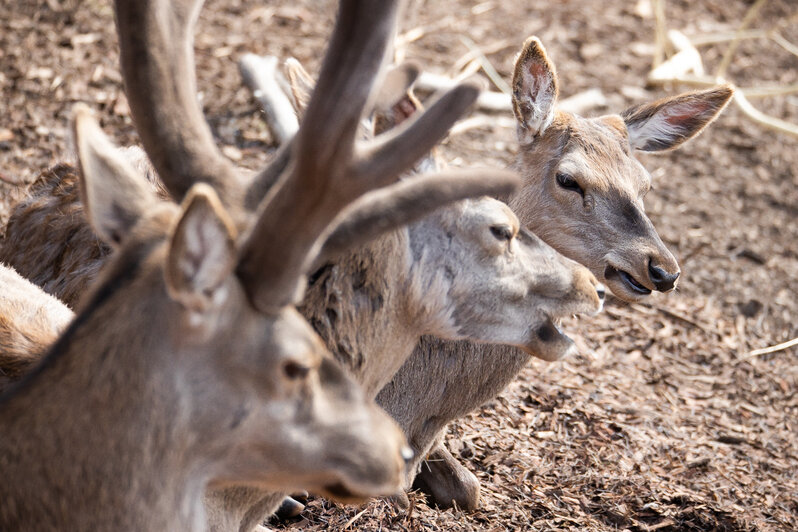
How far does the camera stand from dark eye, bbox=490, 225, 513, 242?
11.8 ft

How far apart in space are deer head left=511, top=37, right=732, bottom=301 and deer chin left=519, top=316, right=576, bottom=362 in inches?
43.3

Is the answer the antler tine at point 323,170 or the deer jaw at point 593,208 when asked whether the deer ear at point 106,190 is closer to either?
the antler tine at point 323,170

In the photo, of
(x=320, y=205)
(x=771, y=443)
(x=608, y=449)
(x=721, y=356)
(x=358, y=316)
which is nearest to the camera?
(x=320, y=205)

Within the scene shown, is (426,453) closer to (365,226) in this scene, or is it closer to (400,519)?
(400,519)

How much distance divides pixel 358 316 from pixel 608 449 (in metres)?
2.52

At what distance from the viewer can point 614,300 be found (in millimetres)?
6762

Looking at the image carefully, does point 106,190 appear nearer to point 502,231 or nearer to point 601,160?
point 502,231

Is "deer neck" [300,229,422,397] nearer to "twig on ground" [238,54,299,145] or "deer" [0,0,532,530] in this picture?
"deer" [0,0,532,530]

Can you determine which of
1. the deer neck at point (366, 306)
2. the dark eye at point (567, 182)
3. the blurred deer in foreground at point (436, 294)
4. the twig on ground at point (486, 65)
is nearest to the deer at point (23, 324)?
the blurred deer in foreground at point (436, 294)

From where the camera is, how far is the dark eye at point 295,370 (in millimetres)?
2557

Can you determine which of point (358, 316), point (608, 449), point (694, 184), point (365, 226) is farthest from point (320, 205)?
point (694, 184)

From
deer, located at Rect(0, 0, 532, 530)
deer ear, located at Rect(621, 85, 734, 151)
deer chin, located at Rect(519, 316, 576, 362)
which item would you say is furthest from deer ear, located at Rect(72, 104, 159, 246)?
deer ear, located at Rect(621, 85, 734, 151)

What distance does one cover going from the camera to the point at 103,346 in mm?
2518

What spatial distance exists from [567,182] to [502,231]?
4.15ft
